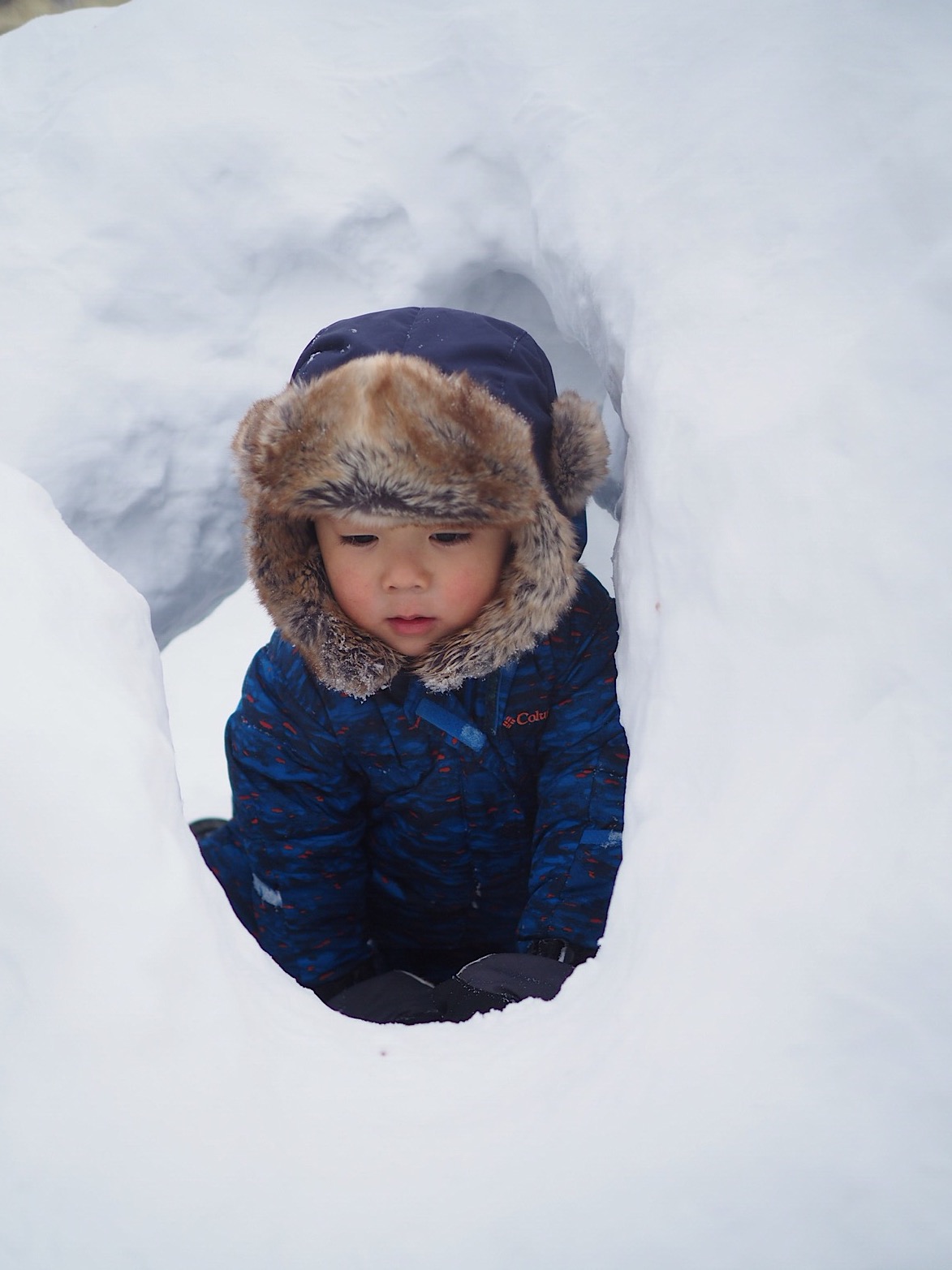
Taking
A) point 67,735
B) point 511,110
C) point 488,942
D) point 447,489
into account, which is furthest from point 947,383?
point 488,942

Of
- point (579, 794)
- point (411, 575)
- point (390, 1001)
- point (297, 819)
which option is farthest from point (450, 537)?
point (390, 1001)

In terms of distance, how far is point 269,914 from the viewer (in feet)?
3.71

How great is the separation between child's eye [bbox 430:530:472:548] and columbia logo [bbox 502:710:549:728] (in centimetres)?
23

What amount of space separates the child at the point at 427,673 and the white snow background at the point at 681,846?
13 cm

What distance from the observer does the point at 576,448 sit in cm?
92

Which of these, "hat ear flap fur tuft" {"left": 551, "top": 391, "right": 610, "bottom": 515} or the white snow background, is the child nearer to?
"hat ear flap fur tuft" {"left": 551, "top": 391, "right": 610, "bottom": 515}

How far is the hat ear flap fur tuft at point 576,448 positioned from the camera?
3.02 ft

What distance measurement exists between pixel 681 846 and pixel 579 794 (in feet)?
1.36

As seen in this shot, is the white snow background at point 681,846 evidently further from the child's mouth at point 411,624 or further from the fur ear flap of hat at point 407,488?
the child's mouth at point 411,624

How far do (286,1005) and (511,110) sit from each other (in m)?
1.07

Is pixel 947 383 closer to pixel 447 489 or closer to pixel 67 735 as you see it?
pixel 447 489

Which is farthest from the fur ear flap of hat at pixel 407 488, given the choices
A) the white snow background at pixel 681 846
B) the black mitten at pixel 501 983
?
the black mitten at pixel 501 983

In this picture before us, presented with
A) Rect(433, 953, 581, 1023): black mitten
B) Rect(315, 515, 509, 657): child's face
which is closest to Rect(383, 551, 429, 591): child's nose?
Rect(315, 515, 509, 657): child's face

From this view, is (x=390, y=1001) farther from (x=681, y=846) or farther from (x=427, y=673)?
(x=681, y=846)
